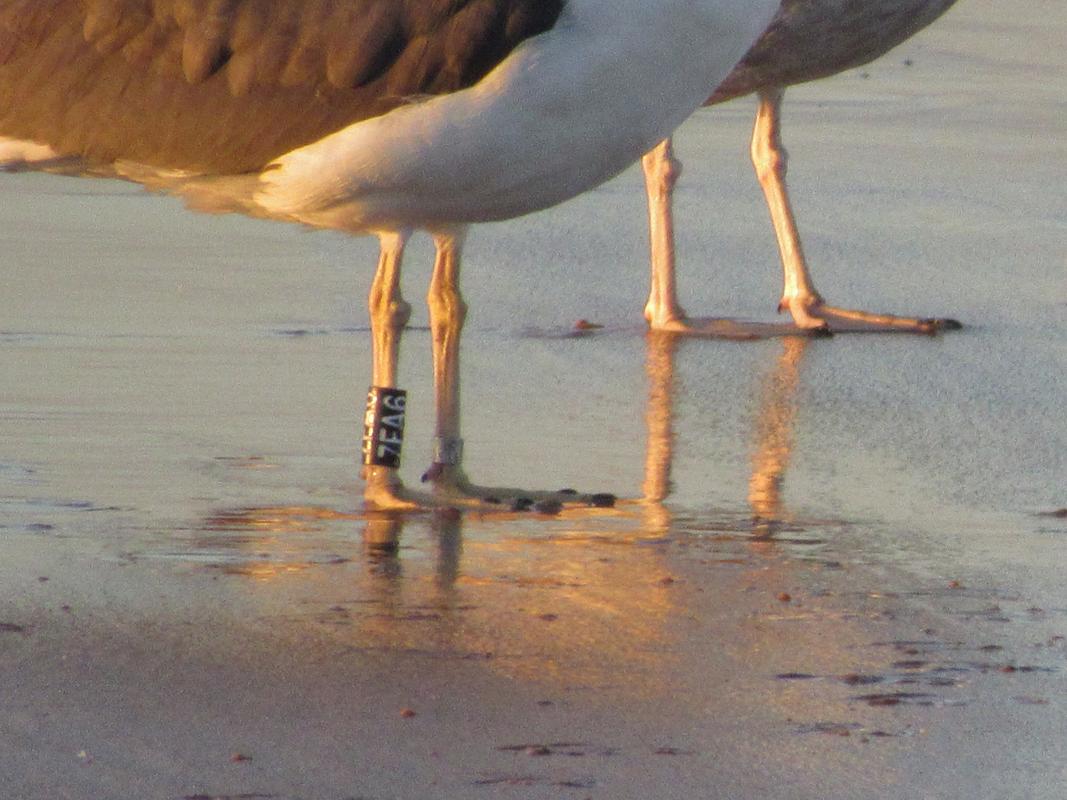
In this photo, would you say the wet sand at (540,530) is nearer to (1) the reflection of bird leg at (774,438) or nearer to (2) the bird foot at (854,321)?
(1) the reflection of bird leg at (774,438)

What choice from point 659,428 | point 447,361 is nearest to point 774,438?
point 659,428

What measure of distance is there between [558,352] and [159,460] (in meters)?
2.05

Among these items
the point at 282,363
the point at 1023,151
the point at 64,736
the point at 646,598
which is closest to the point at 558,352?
the point at 282,363

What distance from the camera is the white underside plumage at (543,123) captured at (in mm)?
5570

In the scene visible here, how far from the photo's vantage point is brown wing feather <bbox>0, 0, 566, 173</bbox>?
5707 millimetres

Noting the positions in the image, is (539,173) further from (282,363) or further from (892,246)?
(892,246)

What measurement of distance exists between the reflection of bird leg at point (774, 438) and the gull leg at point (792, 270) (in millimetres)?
232

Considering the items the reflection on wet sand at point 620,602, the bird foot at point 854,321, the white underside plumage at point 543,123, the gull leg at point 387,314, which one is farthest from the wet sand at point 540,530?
the white underside plumage at point 543,123

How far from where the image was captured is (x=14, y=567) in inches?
213

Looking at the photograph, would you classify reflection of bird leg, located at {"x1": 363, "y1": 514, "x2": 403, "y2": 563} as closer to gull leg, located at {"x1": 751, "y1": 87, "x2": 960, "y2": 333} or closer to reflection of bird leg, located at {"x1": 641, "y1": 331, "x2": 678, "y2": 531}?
reflection of bird leg, located at {"x1": 641, "y1": 331, "x2": 678, "y2": 531}

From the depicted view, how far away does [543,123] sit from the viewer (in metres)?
5.66

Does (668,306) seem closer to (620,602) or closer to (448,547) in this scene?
(448,547)

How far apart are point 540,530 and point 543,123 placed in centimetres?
99

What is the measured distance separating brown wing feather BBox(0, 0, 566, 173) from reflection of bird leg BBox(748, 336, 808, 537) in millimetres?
1344
